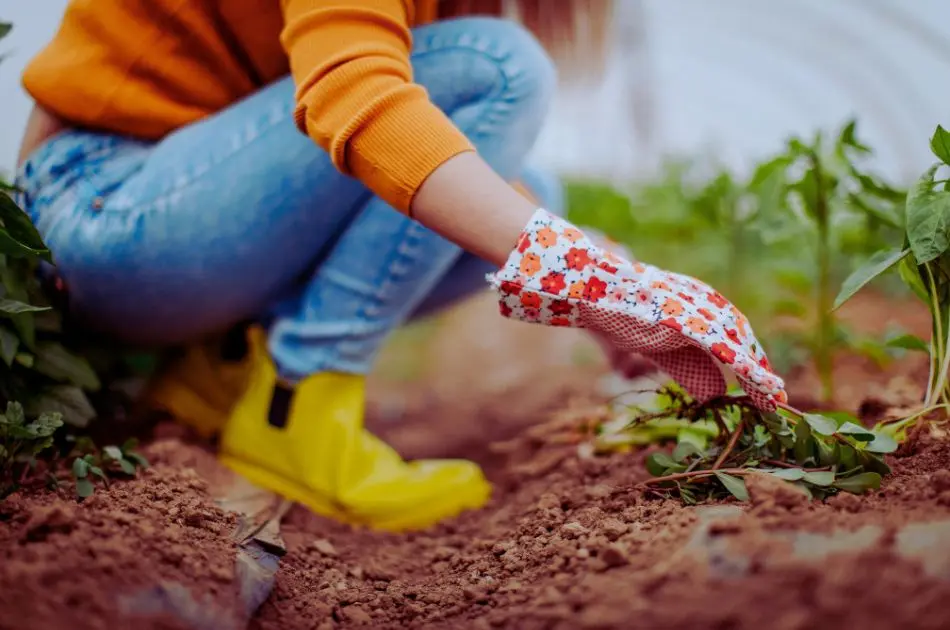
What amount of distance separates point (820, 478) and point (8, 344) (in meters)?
0.87

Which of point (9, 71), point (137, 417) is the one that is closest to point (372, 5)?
point (137, 417)

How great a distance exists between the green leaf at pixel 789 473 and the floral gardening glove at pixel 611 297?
0.21ft

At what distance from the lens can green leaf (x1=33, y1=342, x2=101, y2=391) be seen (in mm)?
941

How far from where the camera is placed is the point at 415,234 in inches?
42.8

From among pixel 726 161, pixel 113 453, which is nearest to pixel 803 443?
pixel 113 453

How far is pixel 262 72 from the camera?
115 centimetres

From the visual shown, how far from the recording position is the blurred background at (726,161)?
5.01 feet

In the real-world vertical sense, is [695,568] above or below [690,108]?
below

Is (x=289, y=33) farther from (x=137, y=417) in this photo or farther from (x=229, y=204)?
(x=137, y=417)

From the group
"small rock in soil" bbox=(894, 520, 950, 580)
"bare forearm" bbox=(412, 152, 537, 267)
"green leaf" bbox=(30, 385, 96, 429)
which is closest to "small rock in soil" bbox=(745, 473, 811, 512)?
"small rock in soil" bbox=(894, 520, 950, 580)

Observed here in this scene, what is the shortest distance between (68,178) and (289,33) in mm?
419

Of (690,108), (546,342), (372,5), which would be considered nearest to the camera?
(372,5)

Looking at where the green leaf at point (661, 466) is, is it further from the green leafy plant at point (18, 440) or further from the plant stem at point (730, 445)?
the green leafy plant at point (18, 440)

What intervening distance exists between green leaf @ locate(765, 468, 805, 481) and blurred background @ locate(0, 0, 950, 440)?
375 mm
